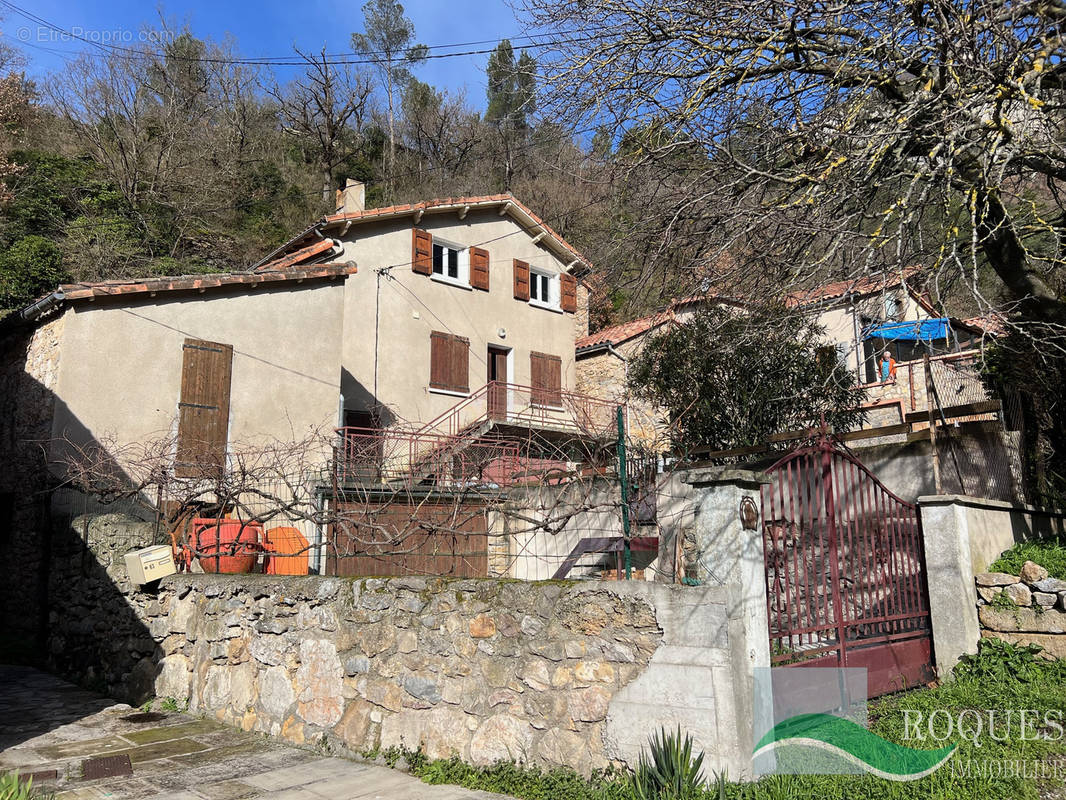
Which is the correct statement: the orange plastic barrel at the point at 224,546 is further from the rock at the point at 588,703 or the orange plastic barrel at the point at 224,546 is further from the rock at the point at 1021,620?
the rock at the point at 1021,620

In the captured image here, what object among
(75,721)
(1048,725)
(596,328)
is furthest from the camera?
(596,328)

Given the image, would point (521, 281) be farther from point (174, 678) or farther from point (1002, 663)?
point (1002, 663)

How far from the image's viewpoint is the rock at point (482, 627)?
16.7 ft

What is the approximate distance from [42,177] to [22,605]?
1512 centimetres

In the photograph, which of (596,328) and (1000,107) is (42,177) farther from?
(1000,107)

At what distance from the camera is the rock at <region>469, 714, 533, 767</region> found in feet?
15.8

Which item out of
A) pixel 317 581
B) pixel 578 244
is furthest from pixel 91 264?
pixel 317 581

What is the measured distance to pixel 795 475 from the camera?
559 cm

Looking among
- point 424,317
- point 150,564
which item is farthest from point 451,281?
point 150,564

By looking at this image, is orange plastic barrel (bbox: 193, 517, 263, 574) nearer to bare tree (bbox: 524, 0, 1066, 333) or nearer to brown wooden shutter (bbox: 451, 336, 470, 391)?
bare tree (bbox: 524, 0, 1066, 333)

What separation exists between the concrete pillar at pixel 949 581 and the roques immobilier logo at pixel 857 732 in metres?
1.06

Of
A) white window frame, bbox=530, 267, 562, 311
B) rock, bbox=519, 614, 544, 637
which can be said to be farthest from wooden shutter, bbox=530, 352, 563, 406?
rock, bbox=519, 614, 544, 637

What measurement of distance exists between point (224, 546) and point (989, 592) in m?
7.58

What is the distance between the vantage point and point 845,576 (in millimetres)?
5707
